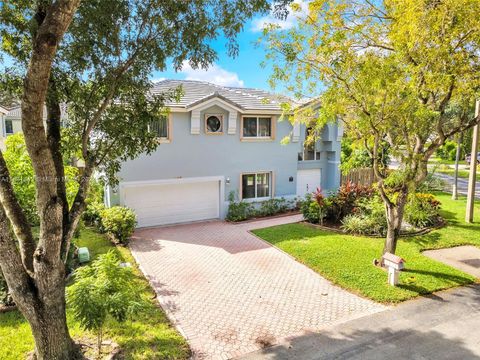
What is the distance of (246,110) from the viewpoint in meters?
18.1

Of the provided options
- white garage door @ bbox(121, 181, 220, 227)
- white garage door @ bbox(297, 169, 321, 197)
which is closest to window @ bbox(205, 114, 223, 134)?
white garage door @ bbox(121, 181, 220, 227)

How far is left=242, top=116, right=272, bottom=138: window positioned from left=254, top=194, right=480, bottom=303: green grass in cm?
567

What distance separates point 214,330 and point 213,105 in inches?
472

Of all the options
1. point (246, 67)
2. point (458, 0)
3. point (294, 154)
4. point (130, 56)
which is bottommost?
point (294, 154)

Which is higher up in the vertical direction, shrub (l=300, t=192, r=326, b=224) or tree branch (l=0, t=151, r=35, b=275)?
tree branch (l=0, t=151, r=35, b=275)

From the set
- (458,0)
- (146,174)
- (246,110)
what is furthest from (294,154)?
(458,0)

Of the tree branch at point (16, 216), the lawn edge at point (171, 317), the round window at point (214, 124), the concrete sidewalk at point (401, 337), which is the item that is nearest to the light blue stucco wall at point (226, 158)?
the round window at point (214, 124)

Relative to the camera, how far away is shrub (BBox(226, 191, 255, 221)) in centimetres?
1836

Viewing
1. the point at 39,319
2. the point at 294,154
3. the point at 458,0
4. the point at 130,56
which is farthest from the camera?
the point at 294,154

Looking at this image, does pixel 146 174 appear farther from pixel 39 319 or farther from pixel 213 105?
pixel 39 319

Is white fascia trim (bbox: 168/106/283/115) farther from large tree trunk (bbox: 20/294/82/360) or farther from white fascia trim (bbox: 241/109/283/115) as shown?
large tree trunk (bbox: 20/294/82/360)

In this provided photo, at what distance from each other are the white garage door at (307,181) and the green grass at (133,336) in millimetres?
14417

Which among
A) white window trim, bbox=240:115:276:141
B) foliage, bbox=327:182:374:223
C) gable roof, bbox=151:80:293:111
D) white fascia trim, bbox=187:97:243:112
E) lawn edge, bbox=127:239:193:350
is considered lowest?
lawn edge, bbox=127:239:193:350

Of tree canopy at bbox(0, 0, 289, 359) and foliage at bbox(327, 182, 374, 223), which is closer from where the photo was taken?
tree canopy at bbox(0, 0, 289, 359)
